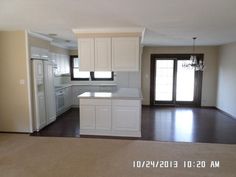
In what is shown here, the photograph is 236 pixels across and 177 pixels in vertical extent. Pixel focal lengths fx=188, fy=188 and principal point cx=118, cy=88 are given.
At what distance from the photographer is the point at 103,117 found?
4.47m

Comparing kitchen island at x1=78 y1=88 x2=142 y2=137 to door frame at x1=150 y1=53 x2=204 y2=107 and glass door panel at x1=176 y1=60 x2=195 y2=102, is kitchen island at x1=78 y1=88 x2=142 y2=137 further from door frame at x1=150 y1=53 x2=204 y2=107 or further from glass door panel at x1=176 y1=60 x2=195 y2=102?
glass door panel at x1=176 y1=60 x2=195 y2=102

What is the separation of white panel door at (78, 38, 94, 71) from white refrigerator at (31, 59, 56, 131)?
1.12 meters

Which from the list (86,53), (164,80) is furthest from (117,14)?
(164,80)

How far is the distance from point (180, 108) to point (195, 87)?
3.52 feet

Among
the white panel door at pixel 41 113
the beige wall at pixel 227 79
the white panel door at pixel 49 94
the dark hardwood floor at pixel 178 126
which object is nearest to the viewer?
the dark hardwood floor at pixel 178 126

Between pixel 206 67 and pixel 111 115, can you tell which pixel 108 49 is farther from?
pixel 206 67

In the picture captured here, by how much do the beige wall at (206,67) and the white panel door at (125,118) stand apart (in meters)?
3.44

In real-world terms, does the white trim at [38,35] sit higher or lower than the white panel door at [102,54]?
higher

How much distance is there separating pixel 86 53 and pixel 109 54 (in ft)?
1.86

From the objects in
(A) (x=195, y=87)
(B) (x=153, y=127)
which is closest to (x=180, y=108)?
(A) (x=195, y=87)

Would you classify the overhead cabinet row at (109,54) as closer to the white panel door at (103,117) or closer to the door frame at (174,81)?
the white panel door at (103,117)

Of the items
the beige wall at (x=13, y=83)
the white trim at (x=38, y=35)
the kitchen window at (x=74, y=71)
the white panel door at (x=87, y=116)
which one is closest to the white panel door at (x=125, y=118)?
the white panel door at (x=87, y=116)

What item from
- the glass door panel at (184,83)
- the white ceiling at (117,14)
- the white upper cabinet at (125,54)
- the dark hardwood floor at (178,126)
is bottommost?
the dark hardwood floor at (178,126)

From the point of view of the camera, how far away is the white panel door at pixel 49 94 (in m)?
5.10
